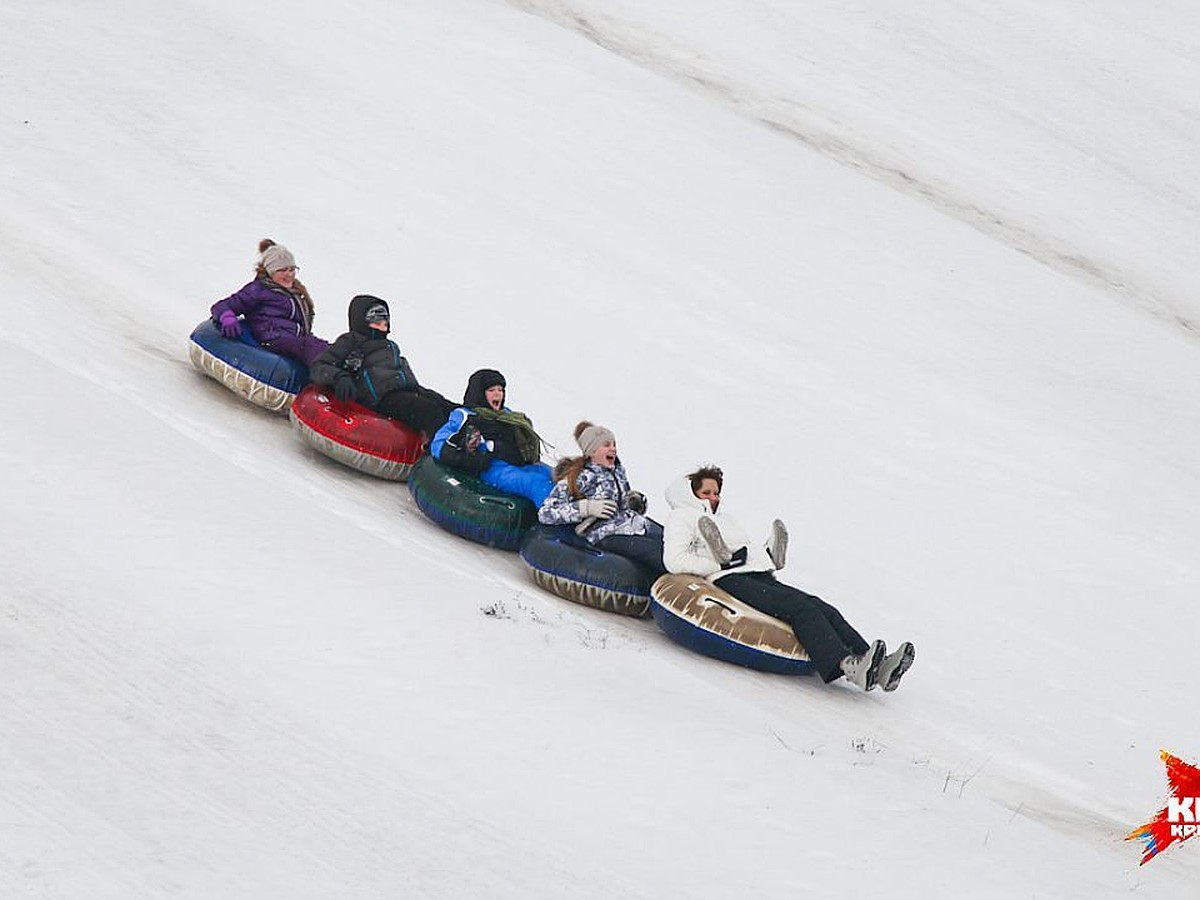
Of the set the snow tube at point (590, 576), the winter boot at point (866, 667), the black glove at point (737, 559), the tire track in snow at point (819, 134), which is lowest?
the snow tube at point (590, 576)

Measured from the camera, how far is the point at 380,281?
663 inches

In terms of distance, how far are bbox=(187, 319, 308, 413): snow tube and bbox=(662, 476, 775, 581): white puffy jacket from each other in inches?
139

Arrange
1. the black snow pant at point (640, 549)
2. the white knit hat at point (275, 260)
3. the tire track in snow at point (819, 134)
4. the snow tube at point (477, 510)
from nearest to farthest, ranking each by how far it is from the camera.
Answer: the black snow pant at point (640, 549)
the snow tube at point (477, 510)
the white knit hat at point (275, 260)
the tire track in snow at point (819, 134)

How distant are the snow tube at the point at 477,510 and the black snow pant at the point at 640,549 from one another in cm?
77

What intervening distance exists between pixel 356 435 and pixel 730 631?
133 inches

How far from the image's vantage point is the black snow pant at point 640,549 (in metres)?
10.2

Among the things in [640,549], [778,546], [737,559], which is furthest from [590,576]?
[778,546]

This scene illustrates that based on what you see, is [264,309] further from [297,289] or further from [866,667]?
[866,667]

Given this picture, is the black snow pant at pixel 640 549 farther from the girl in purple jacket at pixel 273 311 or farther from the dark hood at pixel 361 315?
the girl in purple jacket at pixel 273 311

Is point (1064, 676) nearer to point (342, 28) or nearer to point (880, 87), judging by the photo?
point (342, 28)

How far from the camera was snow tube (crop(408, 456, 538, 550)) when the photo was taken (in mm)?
10680

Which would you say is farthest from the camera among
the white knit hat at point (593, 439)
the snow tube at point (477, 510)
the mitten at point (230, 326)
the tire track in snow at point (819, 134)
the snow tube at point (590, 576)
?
the tire track in snow at point (819, 134)

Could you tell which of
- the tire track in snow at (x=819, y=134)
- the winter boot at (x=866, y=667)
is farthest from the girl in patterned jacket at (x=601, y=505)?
the tire track in snow at (x=819, y=134)

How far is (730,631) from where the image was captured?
952 centimetres
